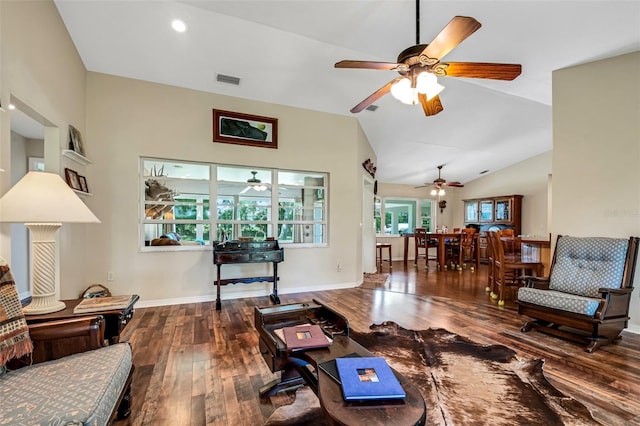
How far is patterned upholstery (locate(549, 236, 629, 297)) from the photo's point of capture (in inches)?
115

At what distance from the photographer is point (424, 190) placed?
9.41m

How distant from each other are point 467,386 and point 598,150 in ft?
10.4

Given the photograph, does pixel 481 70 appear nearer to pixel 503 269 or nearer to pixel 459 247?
pixel 503 269

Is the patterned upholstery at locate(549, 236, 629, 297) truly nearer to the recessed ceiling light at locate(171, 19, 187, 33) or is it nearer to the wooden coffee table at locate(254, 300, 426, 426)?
the wooden coffee table at locate(254, 300, 426, 426)

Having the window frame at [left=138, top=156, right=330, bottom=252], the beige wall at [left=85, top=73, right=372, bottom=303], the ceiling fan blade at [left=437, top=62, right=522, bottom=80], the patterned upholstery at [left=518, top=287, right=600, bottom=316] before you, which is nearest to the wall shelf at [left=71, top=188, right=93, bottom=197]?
the beige wall at [left=85, top=73, right=372, bottom=303]

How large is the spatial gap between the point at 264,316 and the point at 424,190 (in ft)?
27.2

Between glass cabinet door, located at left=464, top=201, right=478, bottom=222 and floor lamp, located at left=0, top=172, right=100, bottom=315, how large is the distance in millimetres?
9398

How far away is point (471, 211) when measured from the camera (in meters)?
9.12

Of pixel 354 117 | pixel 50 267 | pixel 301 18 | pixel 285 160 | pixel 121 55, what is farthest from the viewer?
pixel 354 117

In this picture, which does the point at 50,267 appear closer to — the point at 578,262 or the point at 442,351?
the point at 442,351

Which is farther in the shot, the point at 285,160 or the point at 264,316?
the point at 285,160

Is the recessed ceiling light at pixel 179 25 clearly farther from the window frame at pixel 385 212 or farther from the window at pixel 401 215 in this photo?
the window at pixel 401 215

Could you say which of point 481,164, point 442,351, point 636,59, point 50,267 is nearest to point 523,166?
point 481,164

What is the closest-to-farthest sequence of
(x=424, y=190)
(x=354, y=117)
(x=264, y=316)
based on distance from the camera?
(x=264, y=316), (x=354, y=117), (x=424, y=190)
